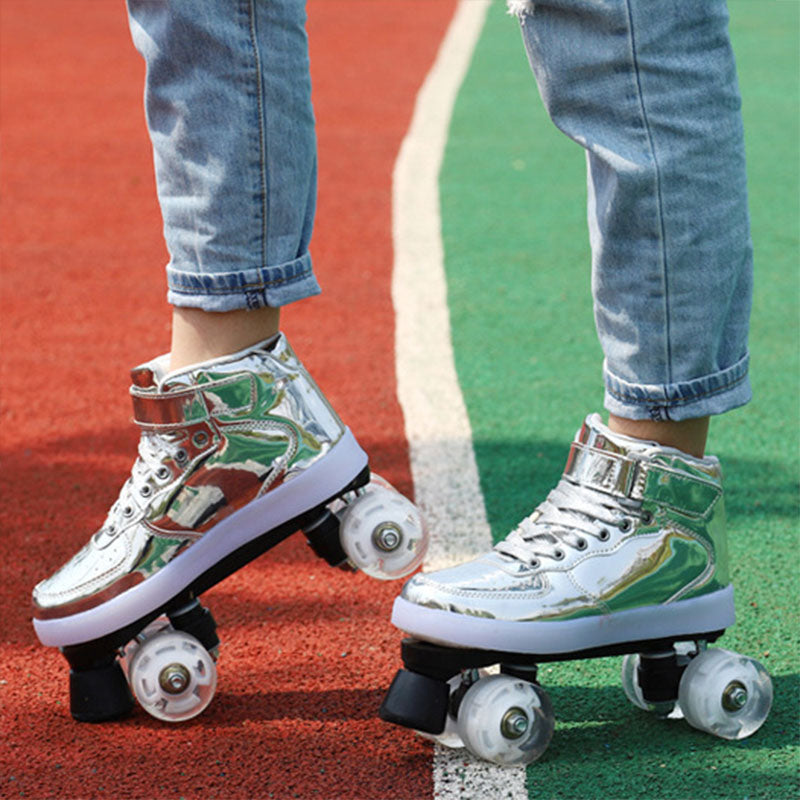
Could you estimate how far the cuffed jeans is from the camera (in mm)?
2219

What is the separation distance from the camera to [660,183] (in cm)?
224

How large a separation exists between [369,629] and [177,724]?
1.61 ft

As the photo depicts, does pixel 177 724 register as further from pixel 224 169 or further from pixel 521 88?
pixel 521 88

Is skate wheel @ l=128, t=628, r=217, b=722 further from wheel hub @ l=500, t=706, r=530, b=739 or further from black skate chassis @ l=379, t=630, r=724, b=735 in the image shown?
wheel hub @ l=500, t=706, r=530, b=739

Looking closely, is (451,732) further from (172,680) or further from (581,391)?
(581,391)

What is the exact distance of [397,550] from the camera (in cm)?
248

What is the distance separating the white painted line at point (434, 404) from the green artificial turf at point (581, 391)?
5 cm

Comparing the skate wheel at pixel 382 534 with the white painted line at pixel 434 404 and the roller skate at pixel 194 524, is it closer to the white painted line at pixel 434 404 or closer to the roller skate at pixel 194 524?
the roller skate at pixel 194 524

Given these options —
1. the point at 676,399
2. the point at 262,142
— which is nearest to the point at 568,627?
the point at 676,399

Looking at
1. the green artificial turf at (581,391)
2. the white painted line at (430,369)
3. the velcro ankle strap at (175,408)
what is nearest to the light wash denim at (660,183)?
the green artificial turf at (581,391)

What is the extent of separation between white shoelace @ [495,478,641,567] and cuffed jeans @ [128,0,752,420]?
0.15m

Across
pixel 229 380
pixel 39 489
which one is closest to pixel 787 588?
pixel 229 380

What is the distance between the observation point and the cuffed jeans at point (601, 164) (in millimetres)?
2219

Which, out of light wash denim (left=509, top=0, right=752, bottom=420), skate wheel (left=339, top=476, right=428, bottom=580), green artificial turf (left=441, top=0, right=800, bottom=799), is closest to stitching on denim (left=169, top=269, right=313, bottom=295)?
skate wheel (left=339, top=476, right=428, bottom=580)
